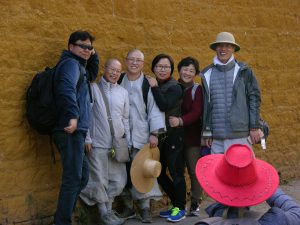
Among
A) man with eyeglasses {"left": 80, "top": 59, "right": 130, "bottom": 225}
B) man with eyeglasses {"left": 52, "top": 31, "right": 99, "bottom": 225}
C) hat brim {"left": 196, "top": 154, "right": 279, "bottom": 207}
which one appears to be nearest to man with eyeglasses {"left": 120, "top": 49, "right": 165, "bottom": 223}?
man with eyeglasses {"left": 80, "top": 59, "right": 130, "bottom": 225}

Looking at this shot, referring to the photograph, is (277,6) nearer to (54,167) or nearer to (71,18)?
(71,18)

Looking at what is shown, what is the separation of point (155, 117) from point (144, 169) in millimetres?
555

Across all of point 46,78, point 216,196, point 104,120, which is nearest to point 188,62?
point 104,120

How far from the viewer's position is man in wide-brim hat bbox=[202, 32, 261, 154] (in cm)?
605

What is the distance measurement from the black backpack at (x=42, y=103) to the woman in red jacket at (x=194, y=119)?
1492mm

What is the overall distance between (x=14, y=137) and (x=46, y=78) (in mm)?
652

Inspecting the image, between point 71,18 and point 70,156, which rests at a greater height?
point 71,18

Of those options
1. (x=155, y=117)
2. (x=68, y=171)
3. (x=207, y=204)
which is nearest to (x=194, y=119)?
(x=155, y=117)

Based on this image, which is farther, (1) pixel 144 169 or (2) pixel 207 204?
(2) pixel 207 204

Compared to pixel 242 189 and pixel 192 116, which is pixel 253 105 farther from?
pixel 242 189

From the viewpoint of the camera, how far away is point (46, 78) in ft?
17.7

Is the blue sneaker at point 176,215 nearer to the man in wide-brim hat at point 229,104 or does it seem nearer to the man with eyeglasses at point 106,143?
the man with eyeglasses at point 106,143

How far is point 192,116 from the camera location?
6.37 metres

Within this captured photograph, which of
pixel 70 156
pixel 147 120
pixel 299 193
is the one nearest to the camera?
pixel 70 156
